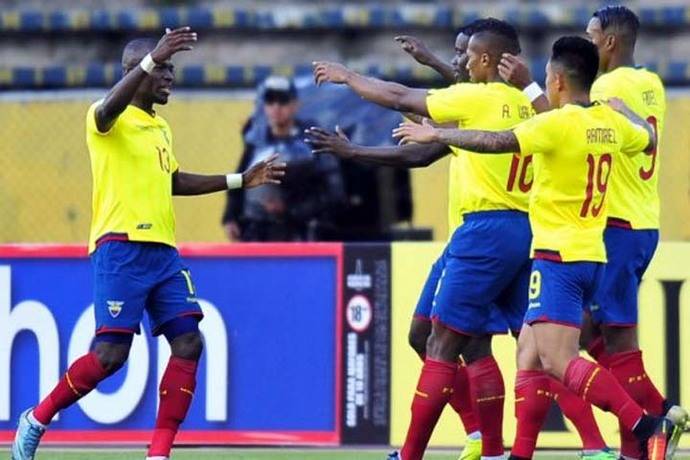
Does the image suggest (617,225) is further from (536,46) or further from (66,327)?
(536,46)

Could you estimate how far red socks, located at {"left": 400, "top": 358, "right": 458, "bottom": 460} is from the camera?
9.30 meters

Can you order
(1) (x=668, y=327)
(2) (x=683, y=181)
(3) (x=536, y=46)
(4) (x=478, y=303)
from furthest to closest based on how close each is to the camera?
(3) (x=536, y=46) → (2) (x=683, y=181) → (1) (x=668, y=327) → (4) (x=478, y=303)

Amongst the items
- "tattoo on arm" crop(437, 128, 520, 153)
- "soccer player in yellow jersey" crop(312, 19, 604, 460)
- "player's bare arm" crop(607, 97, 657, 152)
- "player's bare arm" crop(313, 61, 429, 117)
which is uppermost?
"player's bare arm" crop(313, 61, 429, 117)

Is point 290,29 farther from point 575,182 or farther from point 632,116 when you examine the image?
point 575,182

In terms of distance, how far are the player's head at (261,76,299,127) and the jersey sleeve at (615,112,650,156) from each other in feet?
23.0

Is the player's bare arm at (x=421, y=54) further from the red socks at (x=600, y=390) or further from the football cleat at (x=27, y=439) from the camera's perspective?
the football cleat at (x=27, y=439)

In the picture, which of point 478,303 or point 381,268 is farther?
point 381,268

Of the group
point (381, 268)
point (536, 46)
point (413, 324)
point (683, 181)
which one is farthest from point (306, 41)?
point (413, 324)

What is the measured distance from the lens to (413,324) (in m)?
9.79

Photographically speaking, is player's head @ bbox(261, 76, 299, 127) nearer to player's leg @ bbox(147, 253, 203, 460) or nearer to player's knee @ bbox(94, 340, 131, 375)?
player's leg @ bbox(147, 253, 203, 460)

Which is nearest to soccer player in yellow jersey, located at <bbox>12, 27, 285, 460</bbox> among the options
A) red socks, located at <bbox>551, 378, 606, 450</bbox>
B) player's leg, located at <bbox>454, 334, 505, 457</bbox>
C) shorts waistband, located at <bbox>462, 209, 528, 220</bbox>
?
player's leg, located at <bbox>454, 334, 505, 457</bbox>

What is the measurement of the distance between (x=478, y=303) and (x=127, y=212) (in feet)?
5.71

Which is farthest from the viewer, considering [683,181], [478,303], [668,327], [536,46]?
[536,46]

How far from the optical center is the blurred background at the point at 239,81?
51.7ft
